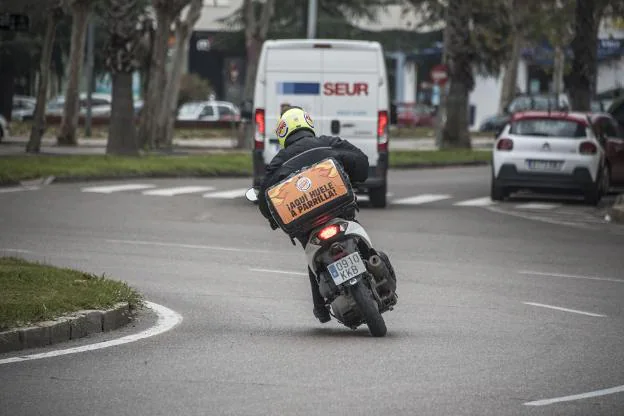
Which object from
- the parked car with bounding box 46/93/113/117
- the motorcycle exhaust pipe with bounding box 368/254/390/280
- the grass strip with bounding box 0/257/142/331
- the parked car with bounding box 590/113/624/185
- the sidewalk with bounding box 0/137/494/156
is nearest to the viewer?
the grass strip with bounding box 0/257/142/331

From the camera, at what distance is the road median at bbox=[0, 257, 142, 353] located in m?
10.9

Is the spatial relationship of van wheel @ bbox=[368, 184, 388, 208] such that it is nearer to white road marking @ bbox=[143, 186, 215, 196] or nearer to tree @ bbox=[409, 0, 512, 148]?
white road marking @ bbox=[143, 186, 215, 196]

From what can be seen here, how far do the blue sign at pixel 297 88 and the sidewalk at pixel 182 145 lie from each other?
530 inches

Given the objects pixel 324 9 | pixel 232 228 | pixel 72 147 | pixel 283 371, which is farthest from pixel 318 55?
pixel 324 9

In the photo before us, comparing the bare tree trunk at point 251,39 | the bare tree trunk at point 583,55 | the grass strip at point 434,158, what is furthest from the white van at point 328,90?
the bare tree trunk at point 251,39

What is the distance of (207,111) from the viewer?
68750mm

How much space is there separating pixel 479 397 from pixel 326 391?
80cm

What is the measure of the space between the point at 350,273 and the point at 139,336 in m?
1.49

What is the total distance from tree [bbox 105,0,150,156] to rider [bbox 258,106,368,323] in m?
25.8

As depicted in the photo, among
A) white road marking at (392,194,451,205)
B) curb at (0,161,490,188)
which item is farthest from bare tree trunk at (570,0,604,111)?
white road marking at (392,194,451,205)

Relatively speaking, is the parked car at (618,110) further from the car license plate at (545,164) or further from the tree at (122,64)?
the tree at (122,64)

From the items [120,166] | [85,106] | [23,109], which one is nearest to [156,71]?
[120,166]

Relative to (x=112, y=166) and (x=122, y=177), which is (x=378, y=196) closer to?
(x=122, y=177)

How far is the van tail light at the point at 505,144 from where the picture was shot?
28.3m
